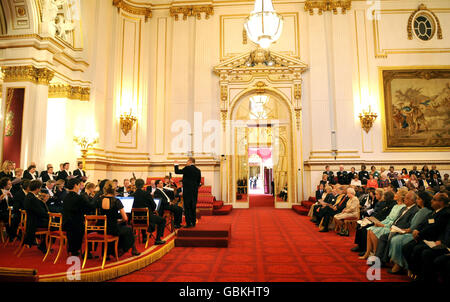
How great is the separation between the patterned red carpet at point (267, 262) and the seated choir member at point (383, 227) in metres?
0.29

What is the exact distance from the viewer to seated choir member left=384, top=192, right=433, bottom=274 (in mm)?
3727

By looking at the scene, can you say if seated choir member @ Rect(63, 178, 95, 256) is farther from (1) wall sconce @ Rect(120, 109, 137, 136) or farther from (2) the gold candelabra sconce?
(1) wall sconce @ Rect(120, 109, 137, 136)

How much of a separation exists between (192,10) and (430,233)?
11828mm

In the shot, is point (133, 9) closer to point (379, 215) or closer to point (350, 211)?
point (350, 211)

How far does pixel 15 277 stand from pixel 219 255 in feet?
10.3

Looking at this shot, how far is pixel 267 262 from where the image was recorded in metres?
4.42

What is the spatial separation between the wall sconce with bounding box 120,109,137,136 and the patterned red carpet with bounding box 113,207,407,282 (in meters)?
6.94

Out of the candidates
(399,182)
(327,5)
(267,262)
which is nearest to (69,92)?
(267,262)

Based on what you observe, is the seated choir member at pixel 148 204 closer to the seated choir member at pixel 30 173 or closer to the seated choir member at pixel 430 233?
the seated choir member at pixel 30 173

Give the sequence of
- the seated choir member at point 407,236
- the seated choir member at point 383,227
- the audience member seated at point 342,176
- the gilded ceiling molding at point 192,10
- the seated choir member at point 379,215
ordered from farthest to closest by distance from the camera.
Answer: the gilded ceiling molding at point 192,10 < the audience member seated at point 342,176 < the seated choir member at point 379,215 < the seated choir member at point 383,227 < the seated choir member at point 407,236

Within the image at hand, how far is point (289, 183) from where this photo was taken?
38.0 ft

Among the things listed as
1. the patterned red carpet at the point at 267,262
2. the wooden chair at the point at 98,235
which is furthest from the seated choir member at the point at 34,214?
the patterned red carpet at the point at 267,262

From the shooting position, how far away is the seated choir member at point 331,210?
693 cm
